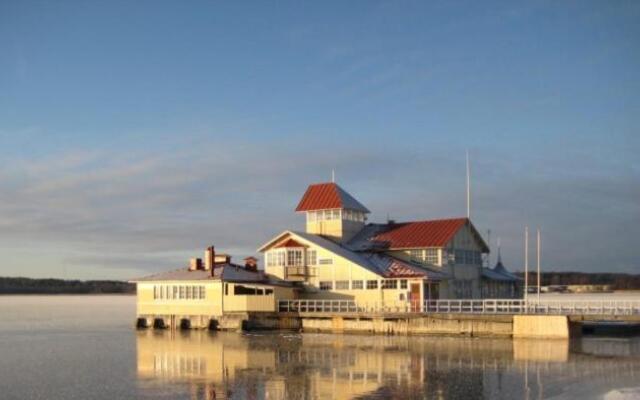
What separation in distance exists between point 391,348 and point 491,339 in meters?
7.47

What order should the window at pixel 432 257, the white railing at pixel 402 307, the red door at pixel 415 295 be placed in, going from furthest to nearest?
the window at pixel 432 257 < the red door at pixel 415 295 < the white railing at pixel 402 307

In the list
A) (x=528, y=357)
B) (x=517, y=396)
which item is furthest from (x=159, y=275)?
(x=517, y=396)

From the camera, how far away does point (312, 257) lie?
199 feet

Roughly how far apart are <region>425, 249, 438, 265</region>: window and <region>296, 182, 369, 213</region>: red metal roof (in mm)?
8491

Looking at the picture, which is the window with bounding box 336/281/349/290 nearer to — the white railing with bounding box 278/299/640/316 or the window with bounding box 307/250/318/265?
the white railing with bounding box 278/299/640/316

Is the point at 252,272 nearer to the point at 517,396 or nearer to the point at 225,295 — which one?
the point at 225,295

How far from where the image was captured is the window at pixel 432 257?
2344 inches

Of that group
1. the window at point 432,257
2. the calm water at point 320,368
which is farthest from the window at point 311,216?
the calm water at point 320,368

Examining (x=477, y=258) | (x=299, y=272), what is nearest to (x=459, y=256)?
(x=477, y=258)

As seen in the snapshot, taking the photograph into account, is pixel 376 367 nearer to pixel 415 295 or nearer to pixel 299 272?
pixel 415 295

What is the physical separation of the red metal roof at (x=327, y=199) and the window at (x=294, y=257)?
5.25m

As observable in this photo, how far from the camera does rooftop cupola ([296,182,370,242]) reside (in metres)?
64.6

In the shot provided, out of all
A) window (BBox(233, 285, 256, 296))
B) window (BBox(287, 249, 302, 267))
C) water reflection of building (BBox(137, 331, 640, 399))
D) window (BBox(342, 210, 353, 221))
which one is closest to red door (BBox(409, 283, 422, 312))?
water reflection of building (BBox(137, 331, 640, 399))

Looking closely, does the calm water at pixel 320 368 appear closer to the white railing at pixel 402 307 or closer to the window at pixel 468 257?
the white railing at pixel 402 307
